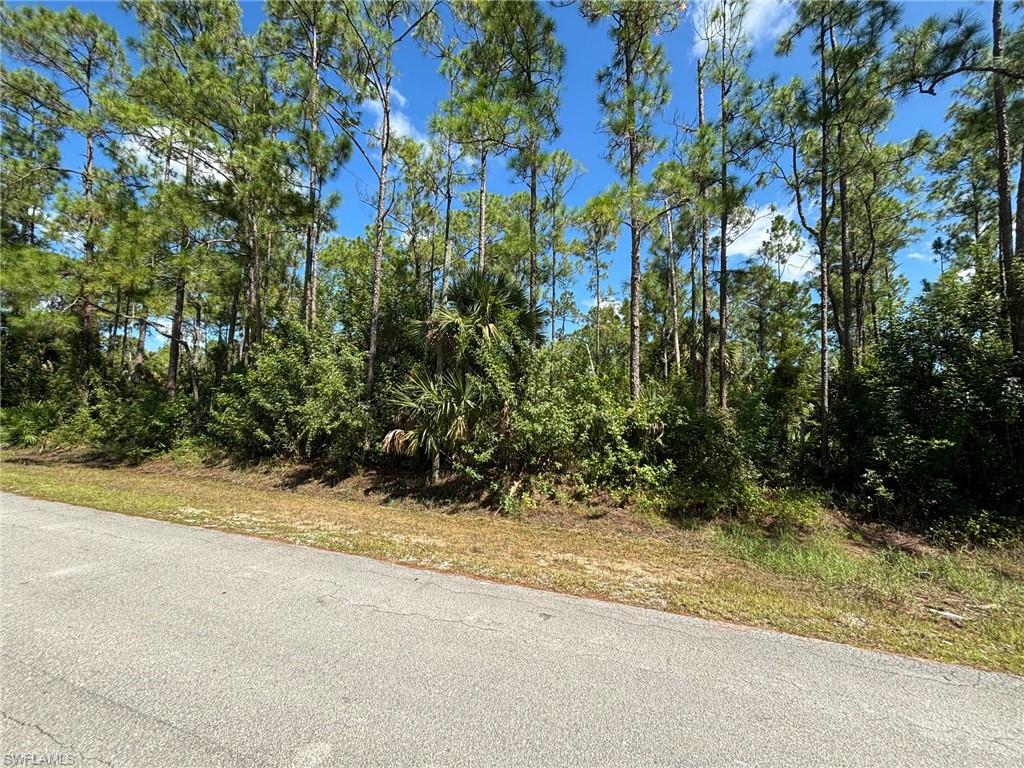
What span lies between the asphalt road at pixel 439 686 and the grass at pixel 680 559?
47 cm

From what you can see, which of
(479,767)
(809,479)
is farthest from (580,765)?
(809,479)

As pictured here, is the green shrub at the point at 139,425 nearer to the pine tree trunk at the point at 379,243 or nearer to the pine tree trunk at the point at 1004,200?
the pine tree trunk at the point at 379,243

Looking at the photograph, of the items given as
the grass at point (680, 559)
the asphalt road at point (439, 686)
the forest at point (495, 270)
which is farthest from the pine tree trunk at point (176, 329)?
the asphalt road at point (439, 686)

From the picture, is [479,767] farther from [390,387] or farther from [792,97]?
[792,97]

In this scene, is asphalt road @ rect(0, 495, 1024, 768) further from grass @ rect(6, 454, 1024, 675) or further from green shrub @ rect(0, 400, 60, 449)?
green shrub @ rect(0, 400, 60, 449)

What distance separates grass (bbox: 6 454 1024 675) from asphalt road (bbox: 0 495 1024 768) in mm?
469

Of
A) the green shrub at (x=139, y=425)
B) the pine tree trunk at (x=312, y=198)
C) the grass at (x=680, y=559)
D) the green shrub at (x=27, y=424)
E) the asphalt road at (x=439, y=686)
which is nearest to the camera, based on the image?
the asphalt road at (x=439, y=686)

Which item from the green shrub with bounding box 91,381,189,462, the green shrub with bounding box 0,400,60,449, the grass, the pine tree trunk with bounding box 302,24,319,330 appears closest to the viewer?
the grass

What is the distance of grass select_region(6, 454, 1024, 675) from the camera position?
3.48m

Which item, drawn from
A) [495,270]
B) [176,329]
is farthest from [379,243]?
[176,329]

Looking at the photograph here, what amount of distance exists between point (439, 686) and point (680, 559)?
153 inches

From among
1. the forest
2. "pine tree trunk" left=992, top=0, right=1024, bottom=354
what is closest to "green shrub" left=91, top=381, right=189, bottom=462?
the forest

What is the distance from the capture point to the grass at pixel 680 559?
3.48 metres

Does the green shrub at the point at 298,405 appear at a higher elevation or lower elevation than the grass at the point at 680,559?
higher
